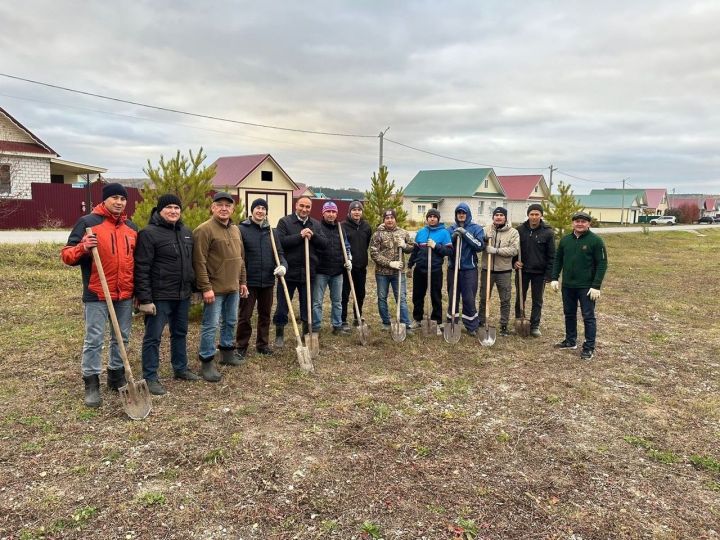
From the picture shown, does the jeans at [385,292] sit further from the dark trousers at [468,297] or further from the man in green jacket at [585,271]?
the man in green jacket at [585,271]

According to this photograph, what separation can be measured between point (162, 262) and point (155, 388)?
123cm

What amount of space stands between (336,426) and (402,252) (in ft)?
10.8

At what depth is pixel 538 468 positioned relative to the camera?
11.2 feet

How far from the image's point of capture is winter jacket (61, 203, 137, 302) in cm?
387

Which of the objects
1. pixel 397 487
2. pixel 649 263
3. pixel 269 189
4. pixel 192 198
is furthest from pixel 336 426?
pixel 269 189

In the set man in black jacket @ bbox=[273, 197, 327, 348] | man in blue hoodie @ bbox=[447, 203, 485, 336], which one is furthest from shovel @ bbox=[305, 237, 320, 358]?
man in blue hoodie @ bbox=[447, 203, 485, 336]

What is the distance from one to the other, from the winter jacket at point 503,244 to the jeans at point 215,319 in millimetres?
3706

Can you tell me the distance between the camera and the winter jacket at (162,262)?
417 centimetres

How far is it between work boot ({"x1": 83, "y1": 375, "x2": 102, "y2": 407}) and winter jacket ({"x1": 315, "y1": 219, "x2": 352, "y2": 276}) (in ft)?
9.56

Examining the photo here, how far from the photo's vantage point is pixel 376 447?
3.65 meters

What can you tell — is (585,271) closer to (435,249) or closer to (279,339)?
(435,249)

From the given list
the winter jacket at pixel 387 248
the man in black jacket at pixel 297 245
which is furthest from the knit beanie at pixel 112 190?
the winter jacket at pixel 387 248

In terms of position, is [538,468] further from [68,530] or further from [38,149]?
[38,149]

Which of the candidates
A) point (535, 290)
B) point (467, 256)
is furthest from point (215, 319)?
point (535, 290)
